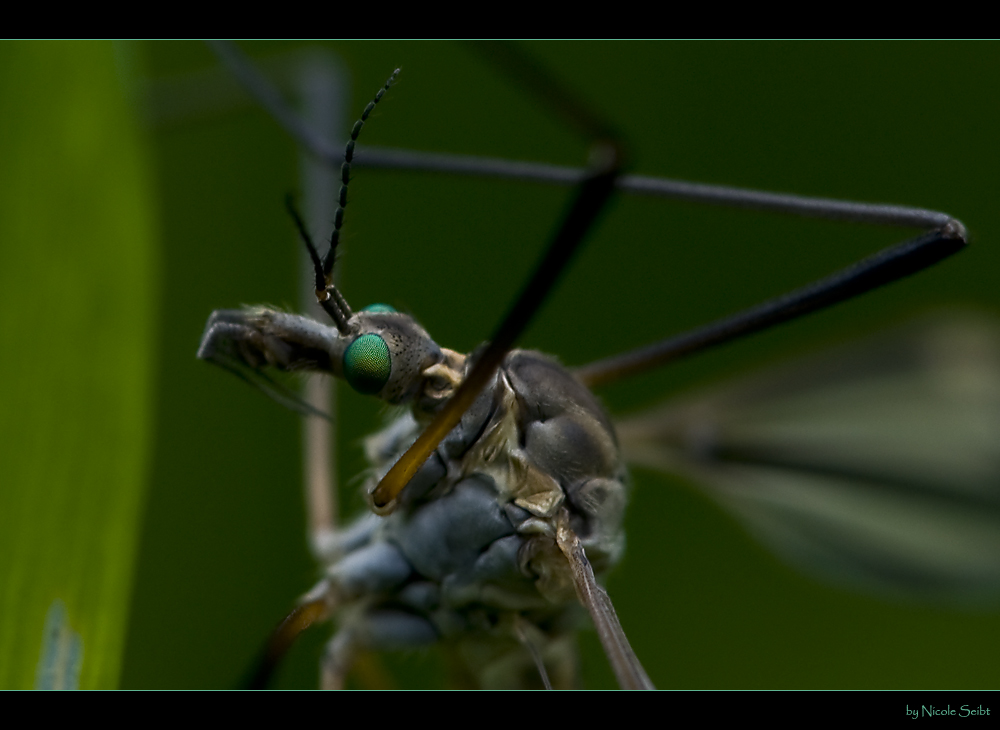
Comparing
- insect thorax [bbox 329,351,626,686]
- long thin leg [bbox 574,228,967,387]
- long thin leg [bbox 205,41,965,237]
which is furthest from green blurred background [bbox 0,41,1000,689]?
long thin leg [bbox 574,228,967,387]

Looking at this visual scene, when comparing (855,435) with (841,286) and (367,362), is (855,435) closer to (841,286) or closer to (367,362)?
(841,286)

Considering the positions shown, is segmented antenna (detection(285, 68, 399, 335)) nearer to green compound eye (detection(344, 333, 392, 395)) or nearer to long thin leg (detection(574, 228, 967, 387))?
green compound eye (detection(344, 333, 392, 395))

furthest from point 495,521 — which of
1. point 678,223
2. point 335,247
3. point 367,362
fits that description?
point 678,223

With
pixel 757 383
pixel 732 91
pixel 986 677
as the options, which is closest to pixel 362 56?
pixel 732 91

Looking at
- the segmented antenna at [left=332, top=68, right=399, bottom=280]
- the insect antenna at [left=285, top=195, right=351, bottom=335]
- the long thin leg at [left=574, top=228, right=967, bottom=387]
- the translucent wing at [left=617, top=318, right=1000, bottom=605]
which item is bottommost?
the translucent wing at [left=617, top=318, right=1000, bottom=605]

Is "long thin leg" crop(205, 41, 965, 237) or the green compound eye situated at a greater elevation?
"long thin leg" crop(205, 41, 965, 237)

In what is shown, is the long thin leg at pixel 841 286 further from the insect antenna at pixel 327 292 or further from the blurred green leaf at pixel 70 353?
the blurred green leaf at pixel 70 353
